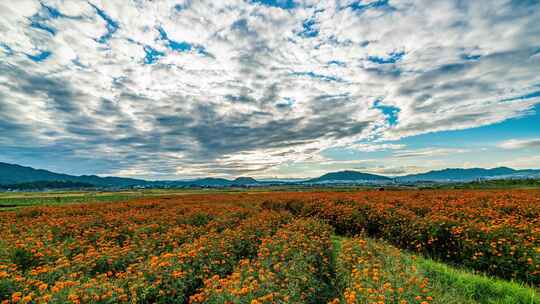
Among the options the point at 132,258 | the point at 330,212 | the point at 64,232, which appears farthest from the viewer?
the point at 330,212

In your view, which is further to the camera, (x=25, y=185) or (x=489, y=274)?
Answer: (x=25, y=185)

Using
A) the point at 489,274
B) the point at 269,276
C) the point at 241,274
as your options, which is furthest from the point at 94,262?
the point at 489,274

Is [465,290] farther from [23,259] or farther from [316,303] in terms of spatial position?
[23,259]

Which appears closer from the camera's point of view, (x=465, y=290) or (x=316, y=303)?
(x=316, y=303)

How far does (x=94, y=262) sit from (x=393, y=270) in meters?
7.49

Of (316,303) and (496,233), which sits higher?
(496,233)

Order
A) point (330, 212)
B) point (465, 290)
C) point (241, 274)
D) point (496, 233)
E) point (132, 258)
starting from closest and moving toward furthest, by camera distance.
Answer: point (241, 274), point (465, 290), point (132, 258), point (496, 233), point (330, 212)

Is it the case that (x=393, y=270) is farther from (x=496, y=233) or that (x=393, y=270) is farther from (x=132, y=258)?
(x=132, y=258)

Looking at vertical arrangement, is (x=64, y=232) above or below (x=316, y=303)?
above

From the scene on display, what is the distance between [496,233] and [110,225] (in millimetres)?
14805

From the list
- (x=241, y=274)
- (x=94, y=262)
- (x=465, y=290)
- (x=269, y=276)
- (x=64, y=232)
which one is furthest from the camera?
(x=64, y=232)

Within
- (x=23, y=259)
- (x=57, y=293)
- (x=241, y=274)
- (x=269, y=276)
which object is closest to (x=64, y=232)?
(x=23, y=259)

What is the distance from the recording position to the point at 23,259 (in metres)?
6.97

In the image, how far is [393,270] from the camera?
5.32 m
